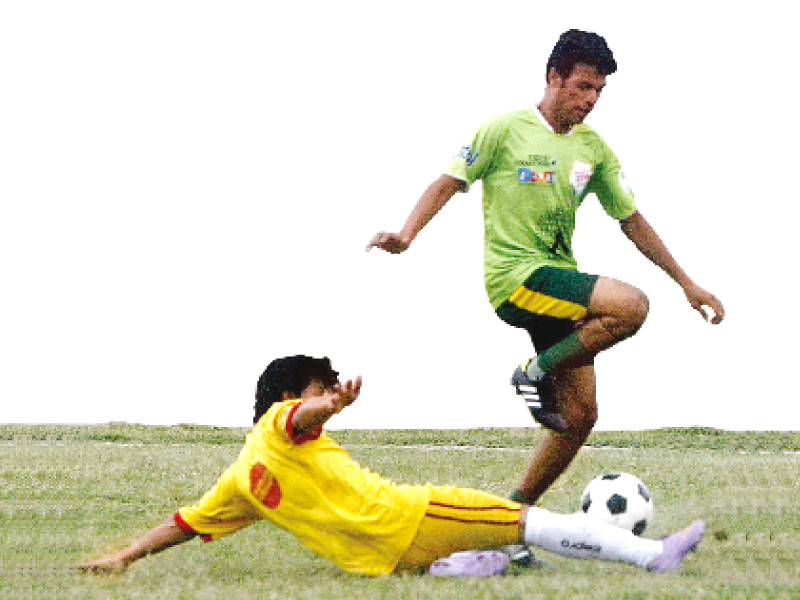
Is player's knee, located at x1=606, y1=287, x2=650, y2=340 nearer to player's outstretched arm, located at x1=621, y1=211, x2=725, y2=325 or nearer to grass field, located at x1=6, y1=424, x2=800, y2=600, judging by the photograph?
player's outstretched arm, located at x1=621, y1=211, x2=725, y2=325

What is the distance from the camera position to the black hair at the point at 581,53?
6.12 m

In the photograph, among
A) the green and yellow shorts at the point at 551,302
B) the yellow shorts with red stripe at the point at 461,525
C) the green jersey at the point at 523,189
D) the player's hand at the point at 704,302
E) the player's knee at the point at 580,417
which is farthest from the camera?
the player's hand at the point at 704,302

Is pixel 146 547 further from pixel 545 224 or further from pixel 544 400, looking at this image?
pixel 545 224

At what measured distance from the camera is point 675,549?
5.10 metres

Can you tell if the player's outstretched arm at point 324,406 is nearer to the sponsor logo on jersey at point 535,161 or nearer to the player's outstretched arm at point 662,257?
the sponsor logo on jersey at point 535,161

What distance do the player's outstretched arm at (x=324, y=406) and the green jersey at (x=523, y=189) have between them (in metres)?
1.49

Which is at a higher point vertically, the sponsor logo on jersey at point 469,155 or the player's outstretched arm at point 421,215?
the sponsor logo on jersey at point 469,155

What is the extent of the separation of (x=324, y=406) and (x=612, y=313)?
5.44ft

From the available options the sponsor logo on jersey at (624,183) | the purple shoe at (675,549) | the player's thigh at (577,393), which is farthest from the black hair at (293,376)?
the sponsor logo on jersey at (624,183)

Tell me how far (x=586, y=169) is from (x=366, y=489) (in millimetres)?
2089

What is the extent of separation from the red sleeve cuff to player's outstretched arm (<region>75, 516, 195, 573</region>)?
776 mm

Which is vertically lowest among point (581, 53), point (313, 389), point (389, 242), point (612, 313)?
point (313, 389)

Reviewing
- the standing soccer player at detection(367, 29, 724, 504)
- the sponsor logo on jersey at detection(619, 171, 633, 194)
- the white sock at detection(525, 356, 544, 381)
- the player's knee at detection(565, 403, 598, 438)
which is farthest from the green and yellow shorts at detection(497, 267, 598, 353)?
the sponsor logo on jersey at detection(619, 171, 633, 194)

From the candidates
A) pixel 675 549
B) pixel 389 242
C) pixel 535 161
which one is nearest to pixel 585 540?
pixel 675 549
